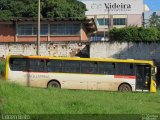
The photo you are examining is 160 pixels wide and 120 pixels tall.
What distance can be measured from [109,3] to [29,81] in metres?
87.9

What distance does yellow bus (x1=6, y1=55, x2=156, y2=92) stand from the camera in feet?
99.3

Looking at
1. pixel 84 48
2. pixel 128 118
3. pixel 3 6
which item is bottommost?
pixel 128 118

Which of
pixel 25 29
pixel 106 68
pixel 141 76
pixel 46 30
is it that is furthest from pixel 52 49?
pixel 141 76

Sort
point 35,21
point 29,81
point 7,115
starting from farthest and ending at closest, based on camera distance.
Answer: point 35,21 → point 29,81 → point 7,115

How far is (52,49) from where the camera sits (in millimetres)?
41344

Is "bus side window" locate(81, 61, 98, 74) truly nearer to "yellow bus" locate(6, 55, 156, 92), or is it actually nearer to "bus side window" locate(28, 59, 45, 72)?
"yellow bus" locate(6, 55, 156, 92)

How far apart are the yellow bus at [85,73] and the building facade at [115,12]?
7531 cm

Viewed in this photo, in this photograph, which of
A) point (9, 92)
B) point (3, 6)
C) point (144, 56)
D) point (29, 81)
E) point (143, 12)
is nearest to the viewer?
point (9, 92)

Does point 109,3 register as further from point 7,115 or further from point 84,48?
point 7,115

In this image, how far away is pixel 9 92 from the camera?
15.2 metres

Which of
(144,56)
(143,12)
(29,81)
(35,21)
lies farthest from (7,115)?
(143,12)

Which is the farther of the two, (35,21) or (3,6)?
(3,6)

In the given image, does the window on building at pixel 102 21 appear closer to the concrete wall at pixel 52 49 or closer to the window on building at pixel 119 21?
the window on building at pixel 119 21

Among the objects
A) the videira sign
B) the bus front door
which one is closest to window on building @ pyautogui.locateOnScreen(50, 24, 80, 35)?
the bus front door
